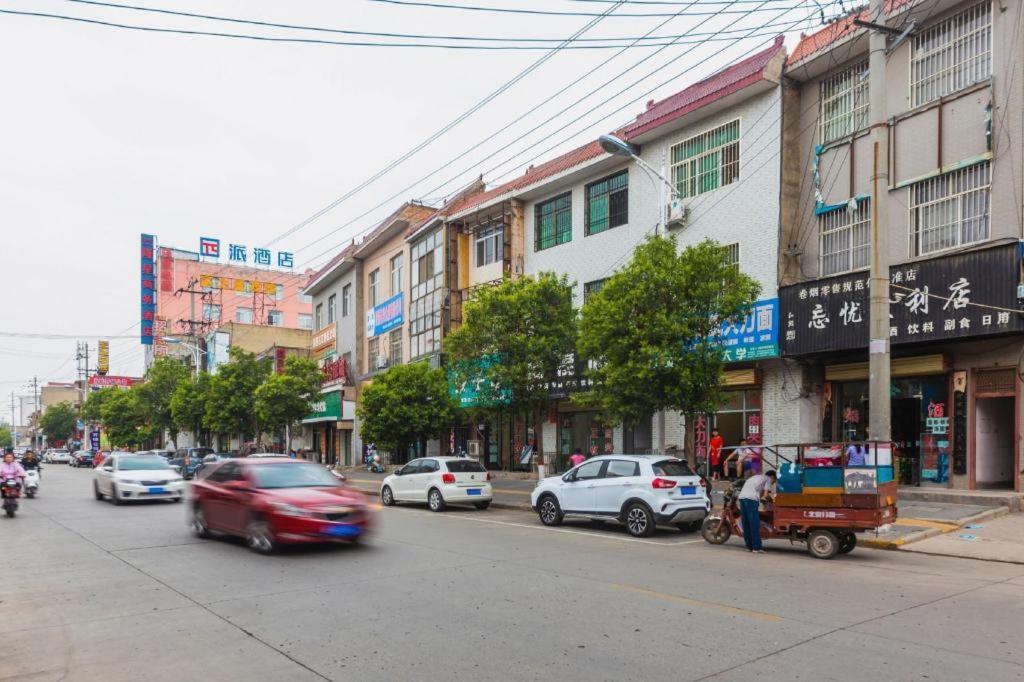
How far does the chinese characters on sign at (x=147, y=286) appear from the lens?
6944 cm

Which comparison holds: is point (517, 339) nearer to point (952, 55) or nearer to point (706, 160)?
point (706, 160)

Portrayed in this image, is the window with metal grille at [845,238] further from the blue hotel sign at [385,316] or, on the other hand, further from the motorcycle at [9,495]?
the blue hotel sign at [385,316]

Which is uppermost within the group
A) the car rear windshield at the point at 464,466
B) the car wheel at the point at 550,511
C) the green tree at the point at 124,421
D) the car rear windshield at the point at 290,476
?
the car rear windshield at the point at 290,476

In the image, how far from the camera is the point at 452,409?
30.2 meters

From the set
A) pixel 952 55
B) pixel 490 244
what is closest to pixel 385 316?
pixel 490 244

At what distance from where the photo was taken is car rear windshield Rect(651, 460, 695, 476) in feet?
48.6

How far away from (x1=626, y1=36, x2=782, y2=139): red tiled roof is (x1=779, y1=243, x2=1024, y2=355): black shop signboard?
20.1ft

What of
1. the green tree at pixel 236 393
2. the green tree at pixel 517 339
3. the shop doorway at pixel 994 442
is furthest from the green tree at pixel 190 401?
the shop doorway at pixel 994 442

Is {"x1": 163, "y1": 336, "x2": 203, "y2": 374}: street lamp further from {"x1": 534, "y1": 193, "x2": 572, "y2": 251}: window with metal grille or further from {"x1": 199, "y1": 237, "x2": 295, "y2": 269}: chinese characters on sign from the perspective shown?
{"x1": 534, "y1": 193, "x2": 572, "y2": 251}: window with metal grille

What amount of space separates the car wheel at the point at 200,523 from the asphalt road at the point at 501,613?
523 mm

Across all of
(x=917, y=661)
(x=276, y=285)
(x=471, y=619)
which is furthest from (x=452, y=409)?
(x=276, y=285)

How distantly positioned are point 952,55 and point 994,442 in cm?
912

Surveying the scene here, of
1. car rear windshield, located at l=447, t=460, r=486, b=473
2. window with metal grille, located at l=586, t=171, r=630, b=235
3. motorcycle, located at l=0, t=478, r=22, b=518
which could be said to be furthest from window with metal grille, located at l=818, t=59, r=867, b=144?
motorcycle, located at l=0, t=478, r=22, b=518

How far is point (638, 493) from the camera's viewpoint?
14758 mm
